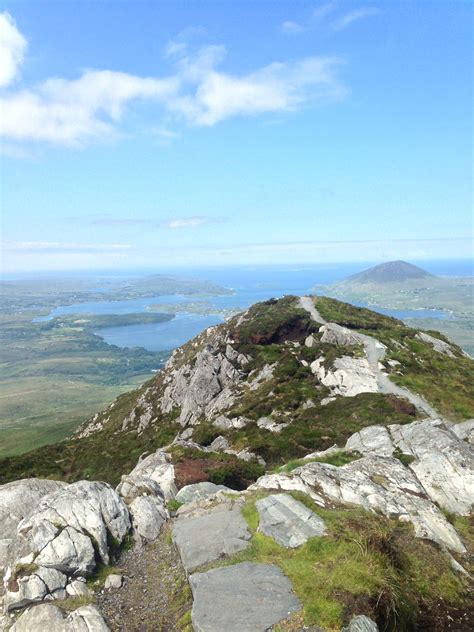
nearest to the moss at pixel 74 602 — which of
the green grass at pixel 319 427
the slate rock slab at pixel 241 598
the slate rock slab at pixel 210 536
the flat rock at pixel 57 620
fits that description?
the flat rock at pixel 57 620

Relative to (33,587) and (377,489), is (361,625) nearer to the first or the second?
(33,587)

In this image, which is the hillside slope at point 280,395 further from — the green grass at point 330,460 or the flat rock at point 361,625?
the flat rock at point 361,625

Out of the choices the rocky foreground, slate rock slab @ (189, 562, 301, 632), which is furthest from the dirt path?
slate rock slab @ (189, 562, 301, 632)

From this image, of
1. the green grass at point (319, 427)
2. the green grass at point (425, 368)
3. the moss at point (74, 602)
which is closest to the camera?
the moss at point (74, 602)

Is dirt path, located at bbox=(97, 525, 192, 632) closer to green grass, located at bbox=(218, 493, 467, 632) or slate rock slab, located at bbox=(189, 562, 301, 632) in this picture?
slate rock slab, located at bbox=(189, 562, 301, 632)

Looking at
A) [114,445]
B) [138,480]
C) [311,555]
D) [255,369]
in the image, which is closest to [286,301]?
[255,369]

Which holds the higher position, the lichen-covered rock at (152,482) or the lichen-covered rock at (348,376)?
the lichen-covered rock at (152,482)
